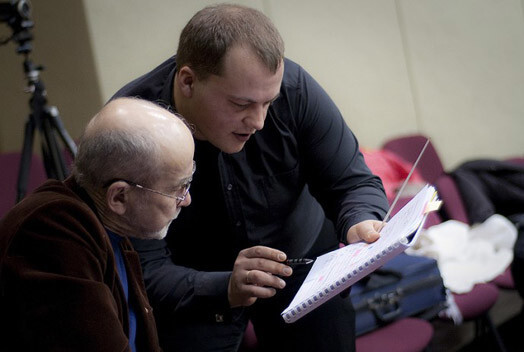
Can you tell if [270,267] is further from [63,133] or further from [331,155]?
[63,133]

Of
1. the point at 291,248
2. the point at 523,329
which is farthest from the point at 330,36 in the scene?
the point at 291,248

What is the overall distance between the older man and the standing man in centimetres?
24

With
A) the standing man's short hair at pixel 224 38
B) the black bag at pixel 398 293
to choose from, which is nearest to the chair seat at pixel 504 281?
the black bag at pixel 398 293

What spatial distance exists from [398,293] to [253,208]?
0.97 m

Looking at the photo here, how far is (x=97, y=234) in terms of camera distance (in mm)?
1160

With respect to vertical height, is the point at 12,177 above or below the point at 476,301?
above

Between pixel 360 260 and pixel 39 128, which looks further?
pixel 39 128

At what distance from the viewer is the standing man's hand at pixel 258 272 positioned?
4.56 feet

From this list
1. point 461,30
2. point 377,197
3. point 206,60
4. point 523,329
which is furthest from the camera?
point 461,30

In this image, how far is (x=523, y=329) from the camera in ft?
11.7

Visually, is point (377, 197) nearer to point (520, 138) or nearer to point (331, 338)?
point (331, 338)

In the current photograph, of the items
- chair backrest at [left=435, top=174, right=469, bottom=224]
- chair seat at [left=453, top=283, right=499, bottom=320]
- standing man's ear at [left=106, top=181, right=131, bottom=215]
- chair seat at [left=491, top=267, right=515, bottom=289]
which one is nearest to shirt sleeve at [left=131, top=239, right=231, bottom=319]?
standing man's ear at [left=106, top=181, right=131, bottom=215]

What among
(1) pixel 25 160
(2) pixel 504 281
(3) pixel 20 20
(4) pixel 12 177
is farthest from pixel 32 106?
(2) pixel 504 281

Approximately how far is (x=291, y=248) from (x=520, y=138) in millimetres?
3403
